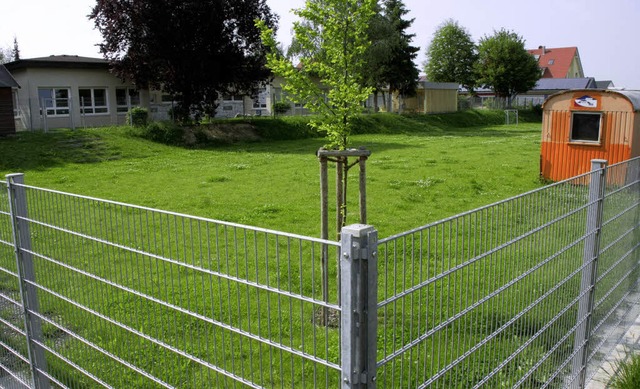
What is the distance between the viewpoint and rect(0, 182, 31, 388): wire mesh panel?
3883mm

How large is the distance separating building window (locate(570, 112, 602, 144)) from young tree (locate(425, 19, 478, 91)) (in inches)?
1698

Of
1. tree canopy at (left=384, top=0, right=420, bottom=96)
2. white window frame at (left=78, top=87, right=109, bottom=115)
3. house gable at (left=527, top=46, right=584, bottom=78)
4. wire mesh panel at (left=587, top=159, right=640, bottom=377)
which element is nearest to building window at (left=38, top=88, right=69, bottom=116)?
white window frame at (left=78, top=87, right=109, bottom=115)

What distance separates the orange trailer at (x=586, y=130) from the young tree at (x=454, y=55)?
141 ft

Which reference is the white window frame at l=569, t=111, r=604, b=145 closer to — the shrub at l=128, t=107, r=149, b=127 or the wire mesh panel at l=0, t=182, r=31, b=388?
the wire mesh panel at l=0, t=182, r=31, b=388

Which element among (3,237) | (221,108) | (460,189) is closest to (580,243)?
(3,237)

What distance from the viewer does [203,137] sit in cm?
2558

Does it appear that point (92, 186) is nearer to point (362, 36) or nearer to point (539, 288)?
point (362, 36)

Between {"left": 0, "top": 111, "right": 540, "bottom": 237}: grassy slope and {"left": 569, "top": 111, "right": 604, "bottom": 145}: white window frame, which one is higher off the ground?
{"left": 569, "top": 111, "right": 604, "bottom": 145}: white window frame

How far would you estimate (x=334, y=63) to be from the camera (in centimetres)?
626

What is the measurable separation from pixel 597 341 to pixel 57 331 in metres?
4.10

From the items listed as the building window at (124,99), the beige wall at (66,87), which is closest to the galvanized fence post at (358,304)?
the beige wall at (66,87)

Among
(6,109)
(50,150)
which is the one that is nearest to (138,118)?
(6,109)

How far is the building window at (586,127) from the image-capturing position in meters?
13.5

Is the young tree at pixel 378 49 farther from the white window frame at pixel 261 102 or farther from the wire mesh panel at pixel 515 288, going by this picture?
the wire mesh panel at pixel 515 288
